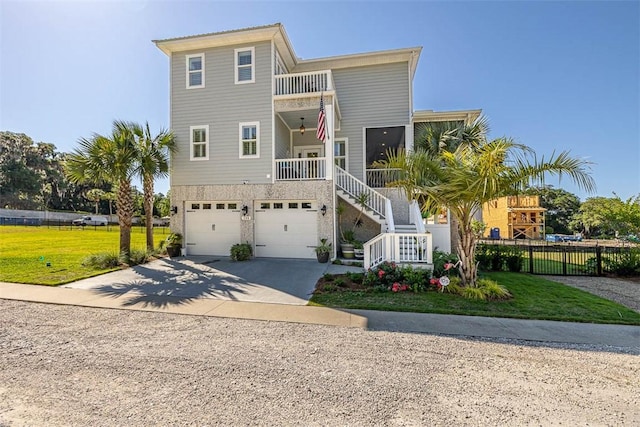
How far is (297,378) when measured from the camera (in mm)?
3111

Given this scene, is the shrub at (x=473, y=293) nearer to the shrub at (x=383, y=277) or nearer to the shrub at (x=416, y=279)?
the shrub at (x=416, y=279)

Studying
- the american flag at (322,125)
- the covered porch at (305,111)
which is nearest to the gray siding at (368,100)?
the covered porch at (305,111)

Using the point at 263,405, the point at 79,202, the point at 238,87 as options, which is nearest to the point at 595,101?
the point at 238,87

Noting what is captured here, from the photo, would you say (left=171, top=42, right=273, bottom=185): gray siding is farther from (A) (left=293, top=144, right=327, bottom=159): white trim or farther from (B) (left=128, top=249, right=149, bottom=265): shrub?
(B) (left=128, top=249, right=149, bottom=265): shrub

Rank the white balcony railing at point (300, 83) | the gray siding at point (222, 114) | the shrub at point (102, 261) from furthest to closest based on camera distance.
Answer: the gray siding at point (222, 114)
the white balcony railing at point (300, 83)
the shrub at point (102, 261)

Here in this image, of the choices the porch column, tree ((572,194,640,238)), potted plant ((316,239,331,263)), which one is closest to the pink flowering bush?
potted plant ((316,239,331,263))

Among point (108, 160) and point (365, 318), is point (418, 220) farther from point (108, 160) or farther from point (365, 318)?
point (108, 160)

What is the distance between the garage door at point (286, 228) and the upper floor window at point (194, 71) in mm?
6181

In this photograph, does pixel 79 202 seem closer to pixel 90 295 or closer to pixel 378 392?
pixel 90 295

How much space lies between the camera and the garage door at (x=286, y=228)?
11.5 metres

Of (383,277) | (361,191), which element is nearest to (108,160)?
(361,191)

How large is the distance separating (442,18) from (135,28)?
12.3 m

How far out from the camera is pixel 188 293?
6703 mm

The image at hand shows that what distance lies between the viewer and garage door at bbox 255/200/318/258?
37.7 feet
